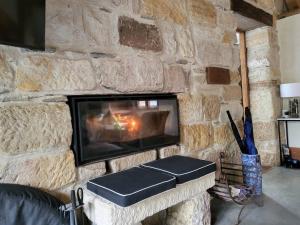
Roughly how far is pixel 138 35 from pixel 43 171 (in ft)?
3.40

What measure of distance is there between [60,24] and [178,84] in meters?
0.94

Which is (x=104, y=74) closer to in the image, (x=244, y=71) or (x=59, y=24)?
(x=59, y=24)

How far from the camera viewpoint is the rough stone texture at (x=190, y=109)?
1949 millimetres

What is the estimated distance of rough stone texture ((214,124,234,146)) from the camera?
2.23m

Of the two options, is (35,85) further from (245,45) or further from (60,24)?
(245,45)

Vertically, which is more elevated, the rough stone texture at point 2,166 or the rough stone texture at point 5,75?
the rough stone texture at point 5,75

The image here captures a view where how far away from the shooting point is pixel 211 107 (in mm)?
2186

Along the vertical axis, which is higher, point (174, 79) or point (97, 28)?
point (97, 28)

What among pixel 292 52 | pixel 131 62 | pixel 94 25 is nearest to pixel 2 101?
pixel 94 25

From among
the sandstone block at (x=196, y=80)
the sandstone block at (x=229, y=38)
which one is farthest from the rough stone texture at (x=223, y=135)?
the sandstone block at (x=229, y=38)

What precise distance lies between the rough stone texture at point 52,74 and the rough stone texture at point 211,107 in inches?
41.5

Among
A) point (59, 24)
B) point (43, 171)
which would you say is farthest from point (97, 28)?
point (43, 171)

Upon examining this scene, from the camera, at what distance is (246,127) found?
2295 mm

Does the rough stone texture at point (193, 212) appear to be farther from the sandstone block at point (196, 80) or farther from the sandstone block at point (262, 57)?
the sandstone block at point (262, 57)
